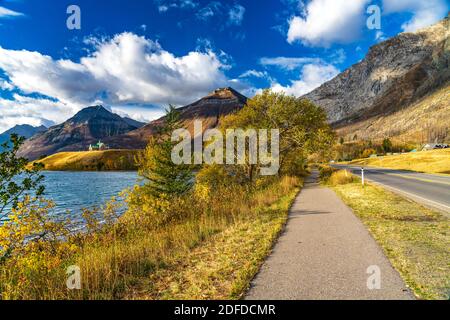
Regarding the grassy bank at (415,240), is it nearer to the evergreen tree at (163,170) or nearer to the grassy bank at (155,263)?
the grassy bank at (155,263)

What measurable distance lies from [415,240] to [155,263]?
6.70 meters

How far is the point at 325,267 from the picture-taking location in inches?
223

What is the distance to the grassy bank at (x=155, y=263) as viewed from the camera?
4.94 meters

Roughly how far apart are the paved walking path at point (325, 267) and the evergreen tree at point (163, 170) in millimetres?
11174

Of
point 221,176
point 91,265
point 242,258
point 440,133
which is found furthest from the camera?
point 440,133

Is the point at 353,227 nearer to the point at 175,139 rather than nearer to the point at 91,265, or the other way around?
the point at 91,265

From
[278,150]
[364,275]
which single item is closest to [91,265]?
[364,275]

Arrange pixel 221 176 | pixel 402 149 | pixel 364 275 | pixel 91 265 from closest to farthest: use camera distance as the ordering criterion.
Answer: pixel 364 275 < pixel 91 265 < pixel 221 176 < pixel 402 149

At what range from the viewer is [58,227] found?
811 centimetres

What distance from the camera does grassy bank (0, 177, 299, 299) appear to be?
16.2 feet

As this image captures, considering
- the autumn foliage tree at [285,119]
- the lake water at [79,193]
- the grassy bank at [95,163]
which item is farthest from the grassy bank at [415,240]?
the grassy bank at [95,163]
